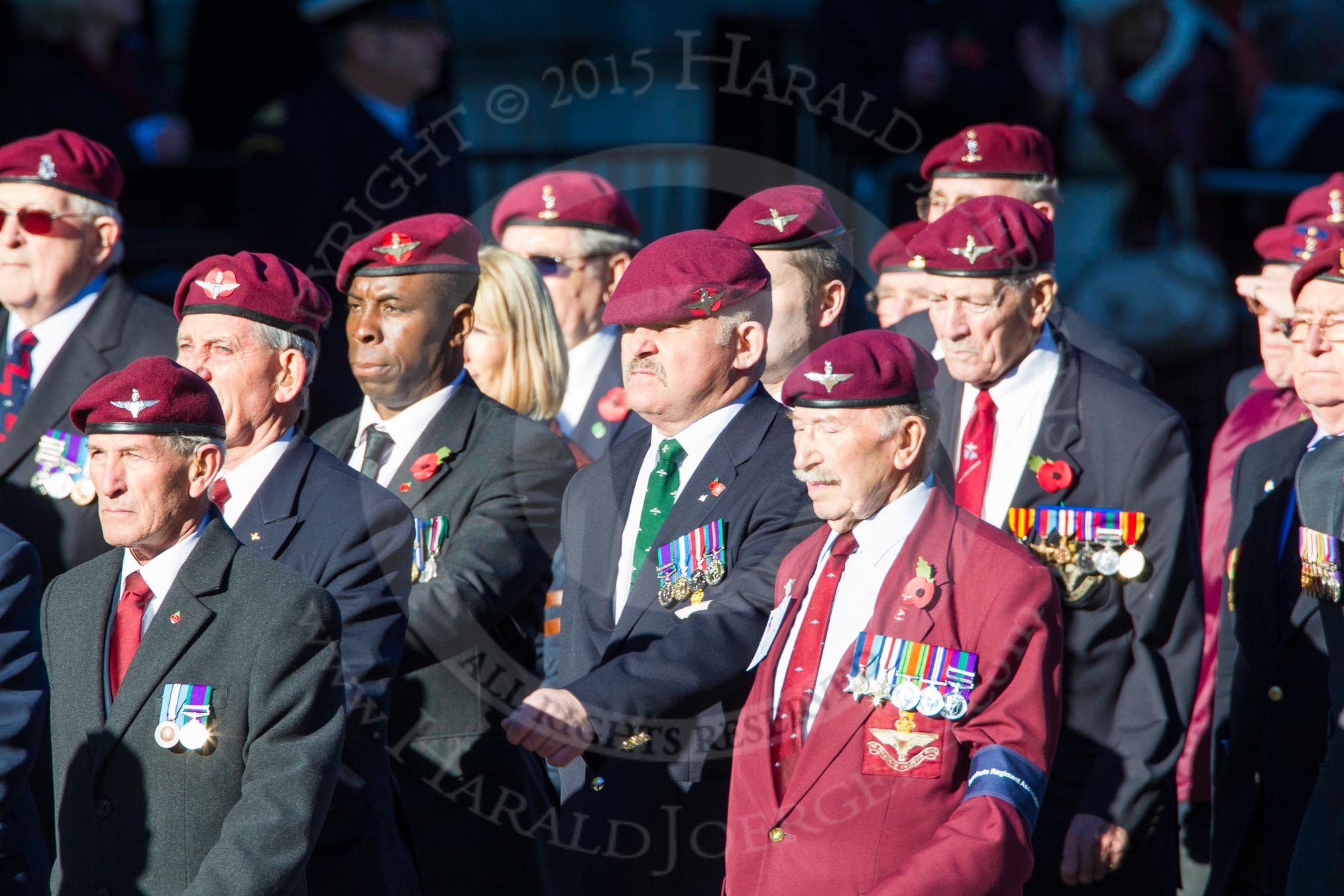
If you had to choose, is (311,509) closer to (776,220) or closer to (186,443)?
(186,443)

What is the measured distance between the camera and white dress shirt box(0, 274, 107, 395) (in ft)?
18.7

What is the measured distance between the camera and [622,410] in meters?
6.01

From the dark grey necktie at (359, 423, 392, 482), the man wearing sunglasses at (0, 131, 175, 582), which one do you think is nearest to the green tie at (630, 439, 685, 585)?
the dark grey necktie at (359, 423, 392, 482)

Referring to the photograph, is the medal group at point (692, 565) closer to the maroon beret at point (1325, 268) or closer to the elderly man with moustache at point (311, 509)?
the elderly man with moustache at point (311, 509)

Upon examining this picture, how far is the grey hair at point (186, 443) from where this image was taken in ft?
12.8

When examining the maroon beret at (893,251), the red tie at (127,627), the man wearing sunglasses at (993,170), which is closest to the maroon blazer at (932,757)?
the red tie at (127,627)

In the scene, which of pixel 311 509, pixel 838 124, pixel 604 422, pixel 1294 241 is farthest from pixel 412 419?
pixel 838 124

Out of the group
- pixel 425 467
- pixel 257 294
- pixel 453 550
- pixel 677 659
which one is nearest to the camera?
pixel 677 659

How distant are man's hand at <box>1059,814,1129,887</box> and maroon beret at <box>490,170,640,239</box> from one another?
2742 mm

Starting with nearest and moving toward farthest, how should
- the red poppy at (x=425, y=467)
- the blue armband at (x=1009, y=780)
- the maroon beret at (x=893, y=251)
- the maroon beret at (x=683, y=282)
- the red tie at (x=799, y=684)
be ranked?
1. the blue armband at (x=1009, y=780)
2. the red tie at (x=799, y=684)
3. the maroon beret at (x=683, y=282)
4. the red poppy at (x=425, y=467)
5. the maroon beret at (x=893, y=251)

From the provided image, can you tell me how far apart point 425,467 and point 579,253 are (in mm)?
1580

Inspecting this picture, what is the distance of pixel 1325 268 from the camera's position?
4.71m

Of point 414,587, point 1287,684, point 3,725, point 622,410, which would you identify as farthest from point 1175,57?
point 3,725

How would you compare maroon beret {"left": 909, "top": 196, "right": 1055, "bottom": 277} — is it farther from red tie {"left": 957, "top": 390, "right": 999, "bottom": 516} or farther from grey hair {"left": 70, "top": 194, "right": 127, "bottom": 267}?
grey hair {"left": 70, "top": 194, "right": 127, "bottom": 267}
